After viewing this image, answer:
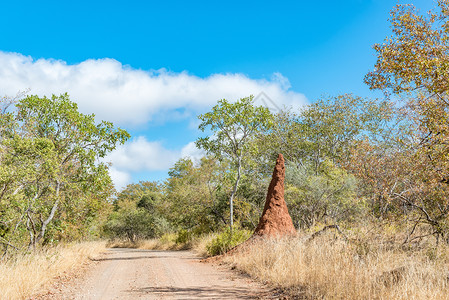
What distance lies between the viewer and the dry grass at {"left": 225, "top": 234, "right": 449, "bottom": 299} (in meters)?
6.10

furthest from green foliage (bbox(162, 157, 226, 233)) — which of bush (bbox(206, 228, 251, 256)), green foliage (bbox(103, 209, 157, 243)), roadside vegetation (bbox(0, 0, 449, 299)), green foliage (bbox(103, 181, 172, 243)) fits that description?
green foliage (bbox(103, 209, 157, 243))

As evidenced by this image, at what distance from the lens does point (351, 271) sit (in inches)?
276

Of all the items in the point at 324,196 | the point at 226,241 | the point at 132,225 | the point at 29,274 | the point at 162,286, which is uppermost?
the point at 324,196

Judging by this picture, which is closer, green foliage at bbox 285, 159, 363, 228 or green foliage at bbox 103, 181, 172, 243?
green foliage at bbox 285, 159, 363, 228

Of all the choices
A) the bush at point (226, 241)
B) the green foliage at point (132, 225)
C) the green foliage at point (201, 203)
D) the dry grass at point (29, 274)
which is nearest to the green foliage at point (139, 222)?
the green foliage at point (132, 225)

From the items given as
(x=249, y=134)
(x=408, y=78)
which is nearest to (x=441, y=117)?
(x=408, y=78)

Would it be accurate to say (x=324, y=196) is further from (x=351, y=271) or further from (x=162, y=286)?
(x=351, y=271)

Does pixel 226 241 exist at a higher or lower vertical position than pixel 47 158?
lower

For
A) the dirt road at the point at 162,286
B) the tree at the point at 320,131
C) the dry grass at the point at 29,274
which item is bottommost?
the dirt road at the point at 162,286

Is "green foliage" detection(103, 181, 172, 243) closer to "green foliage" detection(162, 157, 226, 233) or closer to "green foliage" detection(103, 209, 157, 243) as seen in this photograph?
"green foliage" detection(103, 209, 157, 243)

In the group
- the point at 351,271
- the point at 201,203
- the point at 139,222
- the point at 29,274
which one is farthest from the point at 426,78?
the point at 139,222

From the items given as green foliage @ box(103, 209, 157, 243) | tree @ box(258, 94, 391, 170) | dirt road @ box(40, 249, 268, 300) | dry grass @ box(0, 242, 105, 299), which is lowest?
dirt road @ box(40, 249, 268, 300)

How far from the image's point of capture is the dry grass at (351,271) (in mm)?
6102

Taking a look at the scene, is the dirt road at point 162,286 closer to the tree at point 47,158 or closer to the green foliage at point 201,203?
the tree at point 47,158
